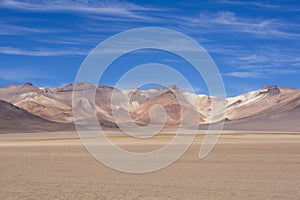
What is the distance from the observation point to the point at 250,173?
2330cm

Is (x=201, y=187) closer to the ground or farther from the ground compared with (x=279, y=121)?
closer to the ground

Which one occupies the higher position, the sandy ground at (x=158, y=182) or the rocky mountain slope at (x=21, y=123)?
the rocky mountain slope at (x=21, y=123)

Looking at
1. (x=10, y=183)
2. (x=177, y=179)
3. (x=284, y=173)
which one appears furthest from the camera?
(x=284, y=173)

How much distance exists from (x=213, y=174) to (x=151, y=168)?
486 centimetres

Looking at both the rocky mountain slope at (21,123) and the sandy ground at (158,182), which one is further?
the rocky mountain slope at (21,123)

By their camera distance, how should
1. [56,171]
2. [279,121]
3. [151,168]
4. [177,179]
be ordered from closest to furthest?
[177,179], [56,171], [151,168], [279,121]

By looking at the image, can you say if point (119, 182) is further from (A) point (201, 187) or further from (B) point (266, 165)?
(B) point (266, 165)

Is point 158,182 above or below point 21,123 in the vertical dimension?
below

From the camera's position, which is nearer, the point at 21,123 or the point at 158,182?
the point at 158,182

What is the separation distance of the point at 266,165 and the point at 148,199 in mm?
13148

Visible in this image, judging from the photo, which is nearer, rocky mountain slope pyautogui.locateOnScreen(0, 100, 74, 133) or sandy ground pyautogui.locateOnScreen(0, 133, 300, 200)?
sandy ground pyautogui.locateOnScreen(0, 133, 300, 200)

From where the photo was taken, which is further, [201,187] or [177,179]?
[177,179]

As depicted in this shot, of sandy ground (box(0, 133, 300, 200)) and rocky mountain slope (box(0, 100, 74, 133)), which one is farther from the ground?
rocky mountain slope (box(0, 100, 74, 133))

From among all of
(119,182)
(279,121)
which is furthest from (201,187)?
(279,121)
